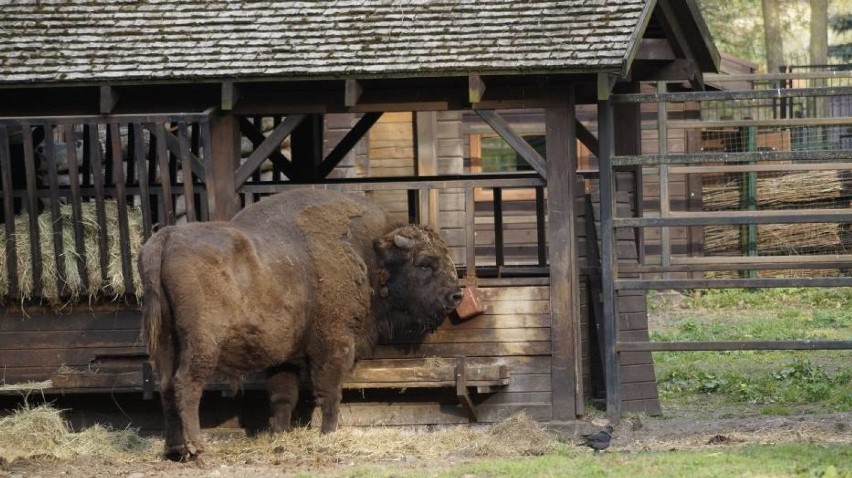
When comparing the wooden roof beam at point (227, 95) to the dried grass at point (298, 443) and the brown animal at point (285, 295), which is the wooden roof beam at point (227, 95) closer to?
the brown animal at point (285, 295)

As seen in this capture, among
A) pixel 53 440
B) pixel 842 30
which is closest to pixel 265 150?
pixel 53 440

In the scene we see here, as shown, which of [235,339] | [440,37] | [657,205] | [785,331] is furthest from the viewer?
[657,205]

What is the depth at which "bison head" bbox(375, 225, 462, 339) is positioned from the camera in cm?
1084

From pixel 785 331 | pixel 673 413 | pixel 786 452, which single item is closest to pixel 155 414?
pixel 673 413

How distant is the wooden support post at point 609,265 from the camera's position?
1096 cm

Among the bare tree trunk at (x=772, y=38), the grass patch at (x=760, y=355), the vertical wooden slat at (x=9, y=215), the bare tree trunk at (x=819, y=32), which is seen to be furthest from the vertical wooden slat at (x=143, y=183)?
the bare tree trunk at (x=772, y=38)

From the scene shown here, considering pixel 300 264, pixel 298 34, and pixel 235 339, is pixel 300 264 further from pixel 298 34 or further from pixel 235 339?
pixel 298 34

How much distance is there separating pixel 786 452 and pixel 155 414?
17.0 ft

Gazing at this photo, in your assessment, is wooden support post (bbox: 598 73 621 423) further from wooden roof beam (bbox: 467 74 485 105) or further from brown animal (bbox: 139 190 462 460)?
brown animal (bbox: 139 190 462 460)

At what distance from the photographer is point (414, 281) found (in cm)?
1095

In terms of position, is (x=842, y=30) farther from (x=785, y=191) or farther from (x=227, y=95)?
(x=227, y=95)

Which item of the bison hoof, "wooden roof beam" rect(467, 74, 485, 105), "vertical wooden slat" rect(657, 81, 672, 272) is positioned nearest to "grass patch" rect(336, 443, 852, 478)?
the bison hoof

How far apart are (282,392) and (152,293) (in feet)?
5.88

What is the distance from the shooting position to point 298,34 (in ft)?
36.9
